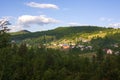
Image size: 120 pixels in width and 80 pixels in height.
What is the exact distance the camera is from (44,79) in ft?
314

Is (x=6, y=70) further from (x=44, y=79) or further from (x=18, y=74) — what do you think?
(x=44, y=79)

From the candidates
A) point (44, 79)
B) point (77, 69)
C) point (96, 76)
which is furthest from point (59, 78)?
point (77, 69)

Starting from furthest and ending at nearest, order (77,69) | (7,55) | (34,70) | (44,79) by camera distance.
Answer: (77,69)
(7,55)
(34,70)
(44,79)

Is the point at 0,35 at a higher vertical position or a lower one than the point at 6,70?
higher

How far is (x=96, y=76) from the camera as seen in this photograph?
100 meters

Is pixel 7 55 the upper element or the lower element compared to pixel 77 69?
upper

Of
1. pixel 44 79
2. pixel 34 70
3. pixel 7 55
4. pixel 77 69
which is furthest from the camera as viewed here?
pixel 77 69

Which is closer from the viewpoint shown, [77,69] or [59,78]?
[59,78]

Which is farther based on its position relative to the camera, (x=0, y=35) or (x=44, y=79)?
(x=0, y=35)

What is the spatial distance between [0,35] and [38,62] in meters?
27.9

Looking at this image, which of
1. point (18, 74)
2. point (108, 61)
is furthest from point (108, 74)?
point (18, 74)

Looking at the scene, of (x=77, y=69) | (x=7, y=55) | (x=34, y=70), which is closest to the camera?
(x=34, y=70)

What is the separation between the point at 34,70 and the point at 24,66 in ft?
22.7

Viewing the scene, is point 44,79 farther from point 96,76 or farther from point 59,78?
point 96,76
